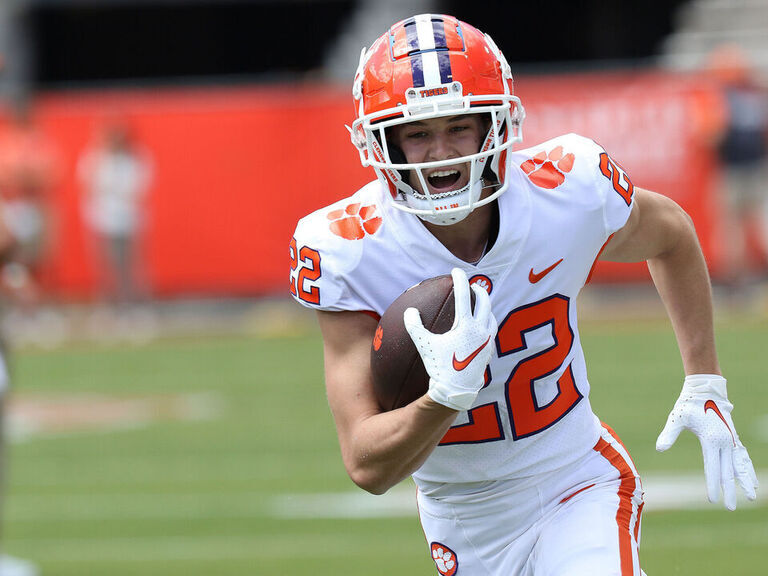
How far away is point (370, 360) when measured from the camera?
3199 mm

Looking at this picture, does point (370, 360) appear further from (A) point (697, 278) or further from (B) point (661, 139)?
(B) point (661, 139)

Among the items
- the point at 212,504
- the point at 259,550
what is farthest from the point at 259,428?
the point at 259,550

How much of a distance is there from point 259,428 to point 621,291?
5939mm

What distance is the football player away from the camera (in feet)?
10.6

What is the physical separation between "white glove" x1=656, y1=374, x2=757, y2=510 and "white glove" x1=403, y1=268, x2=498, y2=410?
0.81 metres

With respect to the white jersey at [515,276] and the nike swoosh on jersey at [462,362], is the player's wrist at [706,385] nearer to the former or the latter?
the white jersey at [515,276]

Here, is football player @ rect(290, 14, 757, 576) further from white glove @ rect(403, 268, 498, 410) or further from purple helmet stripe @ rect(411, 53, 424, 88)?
white glove @ rect(403, 268, 498, 410)

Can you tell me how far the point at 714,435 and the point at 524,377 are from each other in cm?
56

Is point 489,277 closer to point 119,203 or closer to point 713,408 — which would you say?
point 713,408

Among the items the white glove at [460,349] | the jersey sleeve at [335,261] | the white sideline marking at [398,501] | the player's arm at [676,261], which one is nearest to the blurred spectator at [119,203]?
the white sideline marking at [398,501]

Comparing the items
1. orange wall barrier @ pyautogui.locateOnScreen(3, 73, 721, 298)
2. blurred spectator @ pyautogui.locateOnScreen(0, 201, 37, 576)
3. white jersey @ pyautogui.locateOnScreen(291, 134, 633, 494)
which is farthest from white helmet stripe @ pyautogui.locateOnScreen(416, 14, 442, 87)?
orange wall barrier @ pyautogui.locateOnScreen(3, 73, 721, 298)

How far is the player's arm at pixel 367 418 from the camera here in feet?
9.72

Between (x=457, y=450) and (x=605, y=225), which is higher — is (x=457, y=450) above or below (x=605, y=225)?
below

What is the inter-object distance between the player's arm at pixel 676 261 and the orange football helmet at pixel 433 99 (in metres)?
0.40
